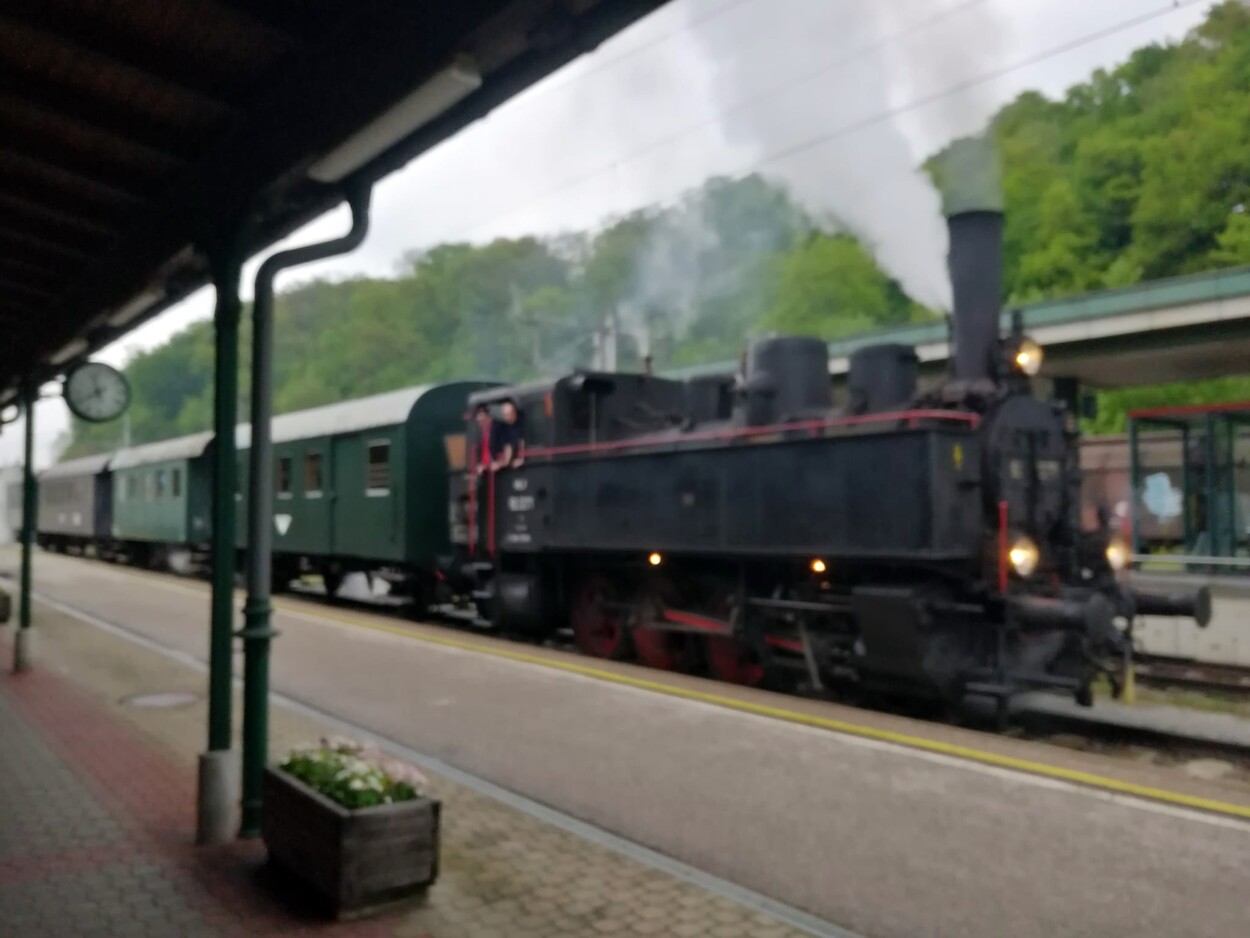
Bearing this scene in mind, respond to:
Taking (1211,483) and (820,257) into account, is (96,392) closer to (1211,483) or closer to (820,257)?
(1211,483)

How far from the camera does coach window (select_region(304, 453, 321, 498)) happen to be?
1725 cm

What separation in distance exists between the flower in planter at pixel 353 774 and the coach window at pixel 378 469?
10420mm

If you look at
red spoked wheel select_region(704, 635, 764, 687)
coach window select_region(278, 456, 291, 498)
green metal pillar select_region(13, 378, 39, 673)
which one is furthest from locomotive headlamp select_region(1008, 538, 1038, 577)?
coach window select_region(278, 456, 291, 498)

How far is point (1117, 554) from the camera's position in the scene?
8.91 metres

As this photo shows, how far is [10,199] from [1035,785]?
646 cm

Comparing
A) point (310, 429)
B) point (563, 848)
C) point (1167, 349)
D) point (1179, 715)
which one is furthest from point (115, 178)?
point (1167, 349)

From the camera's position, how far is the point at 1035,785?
588 centimetres

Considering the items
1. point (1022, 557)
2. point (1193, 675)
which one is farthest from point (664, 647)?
point (1193, 675)

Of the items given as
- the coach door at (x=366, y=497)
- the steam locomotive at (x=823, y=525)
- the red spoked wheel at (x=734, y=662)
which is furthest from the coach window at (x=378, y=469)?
the red spoked wheel at (x=734, y=662)

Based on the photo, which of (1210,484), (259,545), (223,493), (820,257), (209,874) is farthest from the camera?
(820,257)

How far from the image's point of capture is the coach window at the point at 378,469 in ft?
49.6

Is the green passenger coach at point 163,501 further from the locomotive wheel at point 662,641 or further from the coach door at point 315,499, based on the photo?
the locomotive wheel at point 662,641

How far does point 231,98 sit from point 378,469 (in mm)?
11152

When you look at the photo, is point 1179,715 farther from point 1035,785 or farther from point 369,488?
point 369,488
